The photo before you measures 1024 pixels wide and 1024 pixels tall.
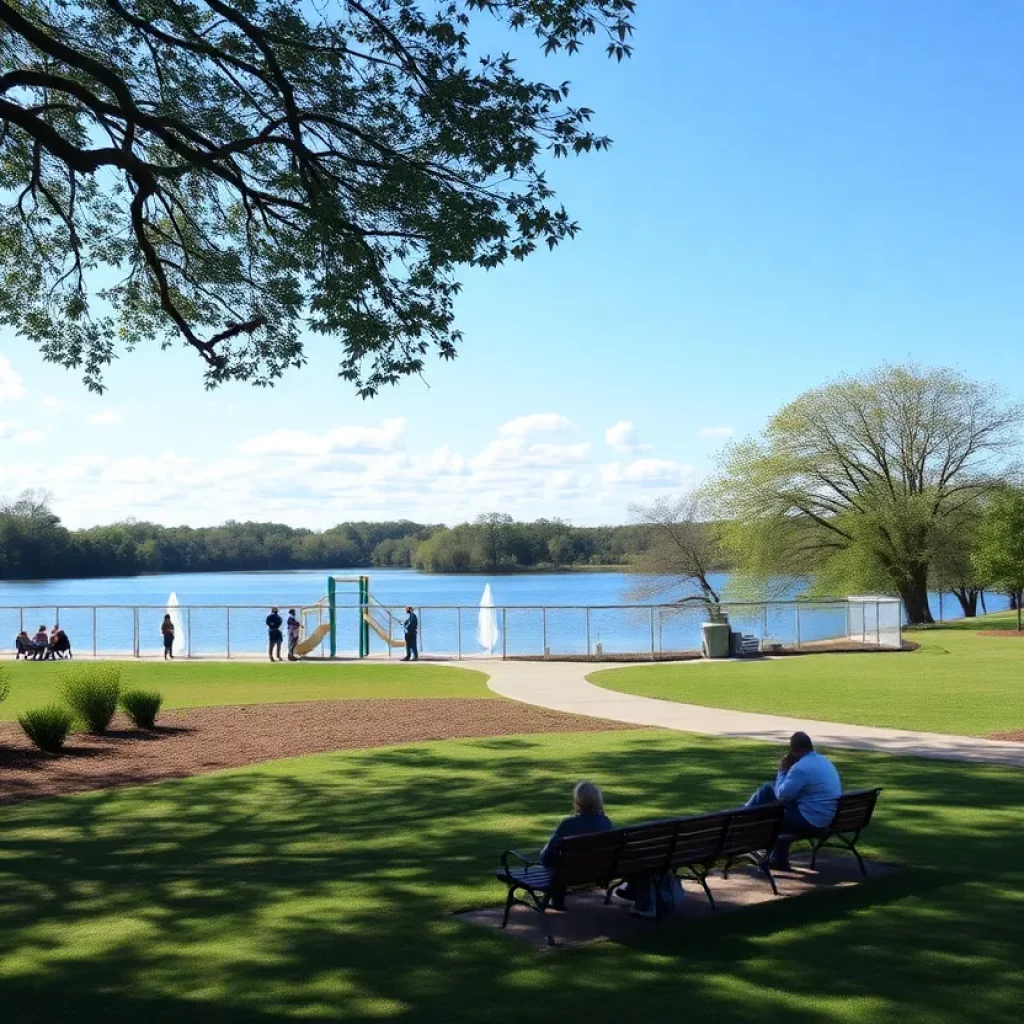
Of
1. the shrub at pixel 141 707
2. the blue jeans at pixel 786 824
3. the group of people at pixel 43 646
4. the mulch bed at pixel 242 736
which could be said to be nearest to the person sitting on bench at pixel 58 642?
the group of people at pixel 43 646

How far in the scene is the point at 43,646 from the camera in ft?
120

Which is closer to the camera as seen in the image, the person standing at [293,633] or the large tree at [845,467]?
the person standing at [293,633]

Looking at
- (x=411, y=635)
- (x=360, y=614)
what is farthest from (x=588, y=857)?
(x=360, y=614)

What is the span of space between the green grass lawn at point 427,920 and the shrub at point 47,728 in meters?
3.74

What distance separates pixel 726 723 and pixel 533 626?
184 feet

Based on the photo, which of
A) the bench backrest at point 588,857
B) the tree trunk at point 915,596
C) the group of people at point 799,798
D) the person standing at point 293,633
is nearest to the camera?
the bench backrest at point 588,857

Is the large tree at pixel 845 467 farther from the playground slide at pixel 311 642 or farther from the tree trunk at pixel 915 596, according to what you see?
the playground slide at pixel 311 642

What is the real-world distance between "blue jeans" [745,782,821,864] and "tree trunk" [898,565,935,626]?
150 ft

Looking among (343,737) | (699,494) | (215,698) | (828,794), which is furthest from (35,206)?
(699,494)

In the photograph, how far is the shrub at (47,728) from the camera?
1731 cm

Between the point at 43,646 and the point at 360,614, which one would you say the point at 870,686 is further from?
the point at 43,646

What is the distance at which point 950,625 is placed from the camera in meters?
51.0

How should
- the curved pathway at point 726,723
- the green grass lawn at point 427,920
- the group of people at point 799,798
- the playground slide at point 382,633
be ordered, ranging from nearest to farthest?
the green grass lawn at point 427,920 < the group of people at point 799,798 < the curved pathway at point 726,723 < the playground slide at point 382,633

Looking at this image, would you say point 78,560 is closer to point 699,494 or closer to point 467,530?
point 467,530
